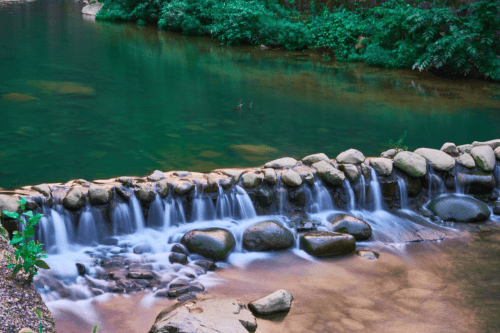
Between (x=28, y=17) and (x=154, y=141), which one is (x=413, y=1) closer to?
(x=154, y=141)

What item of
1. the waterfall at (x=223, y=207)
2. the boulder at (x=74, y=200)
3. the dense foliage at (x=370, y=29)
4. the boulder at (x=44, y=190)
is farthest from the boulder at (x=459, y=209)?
the dense foliage at (x=370, y=29)

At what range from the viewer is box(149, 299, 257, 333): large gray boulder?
4.00m

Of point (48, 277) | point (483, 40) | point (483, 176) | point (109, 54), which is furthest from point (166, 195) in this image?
point (483, 40)

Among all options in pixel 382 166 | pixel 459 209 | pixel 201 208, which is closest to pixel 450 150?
pixel 459 209

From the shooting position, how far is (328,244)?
5652mm

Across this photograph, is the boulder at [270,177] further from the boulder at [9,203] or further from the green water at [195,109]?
the boulder at [9,203]

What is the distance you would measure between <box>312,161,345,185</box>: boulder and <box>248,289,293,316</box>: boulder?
2263 mm

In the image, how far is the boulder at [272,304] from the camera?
447cm

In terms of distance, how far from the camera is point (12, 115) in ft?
30.2

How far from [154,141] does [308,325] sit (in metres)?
4.83

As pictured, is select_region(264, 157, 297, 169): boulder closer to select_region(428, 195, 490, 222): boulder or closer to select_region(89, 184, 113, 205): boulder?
select_region(428, 195, 490, 222): boulder

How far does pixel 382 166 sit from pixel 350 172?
47 centimetres

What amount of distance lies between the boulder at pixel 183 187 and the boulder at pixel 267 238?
2.66ft

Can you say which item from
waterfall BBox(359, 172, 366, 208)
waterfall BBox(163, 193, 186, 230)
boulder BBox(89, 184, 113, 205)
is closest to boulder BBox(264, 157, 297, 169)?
waterfall BBox(359, 172, 366, 208)
